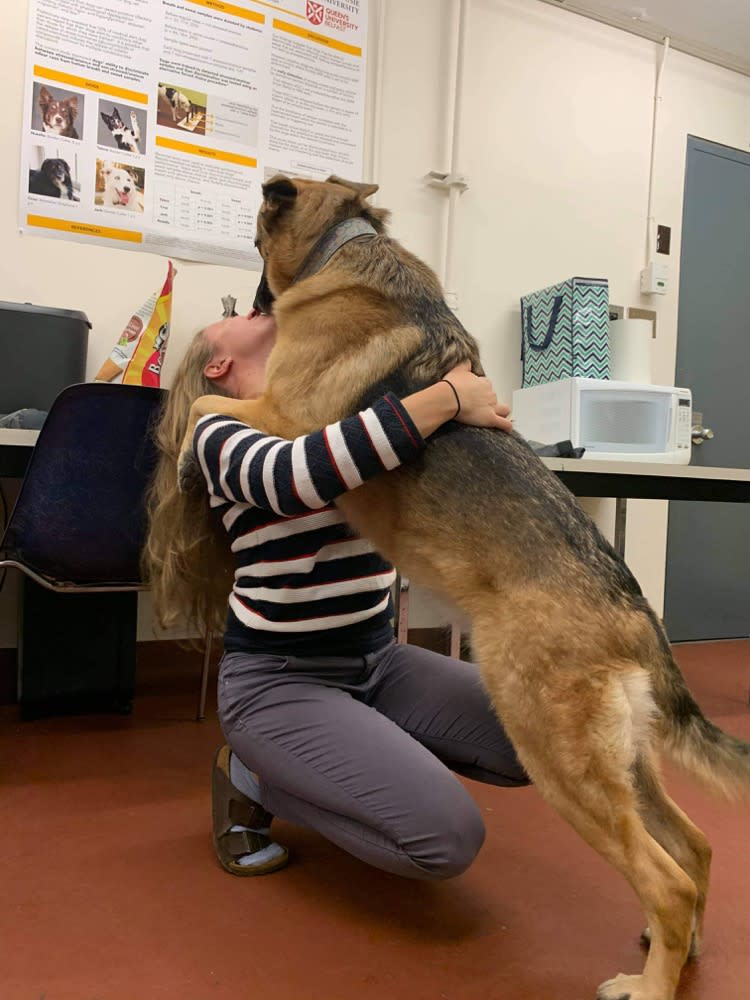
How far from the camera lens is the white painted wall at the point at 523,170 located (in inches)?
123

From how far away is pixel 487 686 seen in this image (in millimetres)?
1256

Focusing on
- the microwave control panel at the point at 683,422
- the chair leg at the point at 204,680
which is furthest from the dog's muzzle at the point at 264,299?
the microwave control panel at the point at 683,422

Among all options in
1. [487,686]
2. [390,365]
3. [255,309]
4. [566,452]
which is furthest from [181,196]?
[487,686]

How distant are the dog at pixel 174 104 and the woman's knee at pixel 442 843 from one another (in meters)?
2.91

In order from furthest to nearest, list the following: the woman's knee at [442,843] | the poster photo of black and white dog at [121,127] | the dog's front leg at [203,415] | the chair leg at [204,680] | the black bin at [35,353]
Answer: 1. the poster photo of black and white dog at [121,127]
2. the chair leg at [204,680]
3. the black bin at [35,353]
4. the dog's front leg at [203,415]
5. the woman's knee at [442,843]

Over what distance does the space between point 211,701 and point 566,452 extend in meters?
1.63

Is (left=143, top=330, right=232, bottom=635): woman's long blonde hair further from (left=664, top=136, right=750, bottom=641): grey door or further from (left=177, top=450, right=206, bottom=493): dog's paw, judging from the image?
(left=664, top=136, right=750, bottom=641): grey door

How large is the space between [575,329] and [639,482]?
1153 millimetres

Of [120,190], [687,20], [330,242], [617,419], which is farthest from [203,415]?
[687,20]

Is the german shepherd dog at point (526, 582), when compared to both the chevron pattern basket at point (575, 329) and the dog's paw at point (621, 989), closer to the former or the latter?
the dog's paw at point (621, 989)

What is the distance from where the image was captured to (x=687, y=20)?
3994 millimetres

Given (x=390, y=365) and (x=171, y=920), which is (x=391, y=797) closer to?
(x=171, y=920)

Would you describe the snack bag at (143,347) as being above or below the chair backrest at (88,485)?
above

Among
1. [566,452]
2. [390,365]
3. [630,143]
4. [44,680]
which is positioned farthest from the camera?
[630,143]
